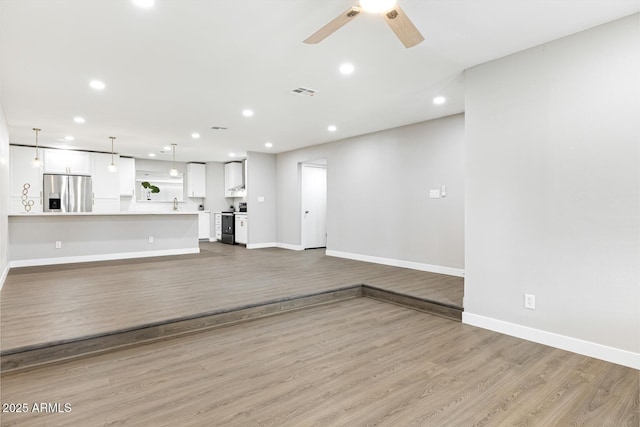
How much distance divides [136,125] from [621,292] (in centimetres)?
666

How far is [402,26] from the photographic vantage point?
6.87ft

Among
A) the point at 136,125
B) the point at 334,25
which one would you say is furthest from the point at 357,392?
the point at 136,125

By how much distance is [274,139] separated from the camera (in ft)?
23.0

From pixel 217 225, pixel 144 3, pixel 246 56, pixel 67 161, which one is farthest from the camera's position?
pixel 217 225

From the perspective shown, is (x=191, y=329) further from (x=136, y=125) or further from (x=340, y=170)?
(x=340, y=170)

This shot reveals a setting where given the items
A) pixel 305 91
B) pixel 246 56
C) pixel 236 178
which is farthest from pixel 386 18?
pixel 236 178

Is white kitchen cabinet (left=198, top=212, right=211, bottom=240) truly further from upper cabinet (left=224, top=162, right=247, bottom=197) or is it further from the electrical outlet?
the electrical outlet

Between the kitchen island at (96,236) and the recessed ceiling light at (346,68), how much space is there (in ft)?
17.6

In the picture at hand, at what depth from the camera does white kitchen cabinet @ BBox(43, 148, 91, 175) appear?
310 inches

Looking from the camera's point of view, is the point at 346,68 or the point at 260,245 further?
the point at 260,245

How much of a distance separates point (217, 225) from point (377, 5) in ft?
30.6

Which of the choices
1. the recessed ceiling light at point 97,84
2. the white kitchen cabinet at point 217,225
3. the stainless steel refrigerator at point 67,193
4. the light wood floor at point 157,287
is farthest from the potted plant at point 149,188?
the recessed ceiling light at point 97,84

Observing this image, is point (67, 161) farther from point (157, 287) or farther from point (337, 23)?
point (337, 23)

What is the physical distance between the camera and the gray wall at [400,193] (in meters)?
5.20
